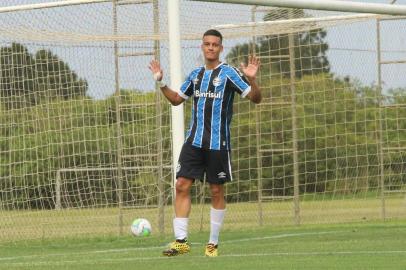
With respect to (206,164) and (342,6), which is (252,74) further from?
(342,6)

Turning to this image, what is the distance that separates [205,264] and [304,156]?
1155 cm

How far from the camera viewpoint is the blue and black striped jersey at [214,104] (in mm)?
10688

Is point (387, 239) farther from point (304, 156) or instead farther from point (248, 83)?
point (304, 156)

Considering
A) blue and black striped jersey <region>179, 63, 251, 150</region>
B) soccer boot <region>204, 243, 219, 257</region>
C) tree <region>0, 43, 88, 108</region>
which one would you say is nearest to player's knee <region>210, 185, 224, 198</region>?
blue and black striped jersey <region>179, 63, 251, 150</region>

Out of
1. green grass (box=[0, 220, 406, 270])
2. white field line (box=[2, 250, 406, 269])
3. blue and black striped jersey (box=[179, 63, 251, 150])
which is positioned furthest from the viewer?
blue and black striped jersey (box=[179, 63, 251, 150])

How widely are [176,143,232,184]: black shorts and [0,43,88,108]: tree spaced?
20.1 ft

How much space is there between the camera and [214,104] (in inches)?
421

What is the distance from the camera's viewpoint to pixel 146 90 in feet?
57.2

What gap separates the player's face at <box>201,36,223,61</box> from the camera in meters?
10.6

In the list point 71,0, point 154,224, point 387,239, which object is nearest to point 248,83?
point 387,239

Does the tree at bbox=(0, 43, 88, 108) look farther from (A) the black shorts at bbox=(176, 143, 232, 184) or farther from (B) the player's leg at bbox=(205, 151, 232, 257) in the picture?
(B) the player's leg at bbox=(205, 151, 232, 257)

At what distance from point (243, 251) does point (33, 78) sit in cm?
655

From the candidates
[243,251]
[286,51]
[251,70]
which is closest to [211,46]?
[251,70]

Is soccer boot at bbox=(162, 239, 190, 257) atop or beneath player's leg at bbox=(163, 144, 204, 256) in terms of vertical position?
beneath
